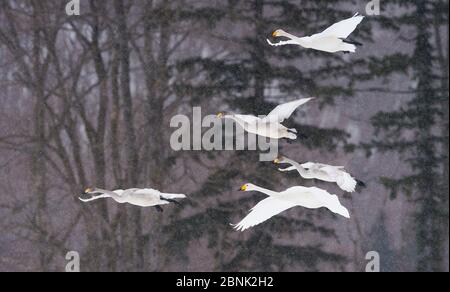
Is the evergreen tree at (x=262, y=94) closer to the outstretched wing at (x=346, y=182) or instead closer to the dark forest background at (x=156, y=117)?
the dark forest background at (x=156, y=117)

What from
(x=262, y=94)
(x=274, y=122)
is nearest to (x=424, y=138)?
(x=262, y=94)

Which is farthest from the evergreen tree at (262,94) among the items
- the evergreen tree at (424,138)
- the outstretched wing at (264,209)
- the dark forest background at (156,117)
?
the outstretched wing at (264,209)

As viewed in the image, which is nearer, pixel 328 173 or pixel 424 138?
pixel 328 173

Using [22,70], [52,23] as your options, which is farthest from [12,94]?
[52,23]

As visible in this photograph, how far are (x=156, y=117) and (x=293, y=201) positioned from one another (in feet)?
4.01

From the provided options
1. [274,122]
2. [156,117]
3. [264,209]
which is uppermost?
[156,117]

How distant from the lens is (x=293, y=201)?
1.72m

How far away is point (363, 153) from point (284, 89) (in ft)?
1.44

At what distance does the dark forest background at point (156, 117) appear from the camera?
281cm

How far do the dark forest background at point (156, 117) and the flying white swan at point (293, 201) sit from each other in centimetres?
102

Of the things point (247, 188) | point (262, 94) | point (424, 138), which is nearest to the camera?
point (247, 188)

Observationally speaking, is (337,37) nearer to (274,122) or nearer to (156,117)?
(274,122)

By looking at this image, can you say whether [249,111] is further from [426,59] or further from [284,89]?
[426,59]

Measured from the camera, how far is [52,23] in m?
2.83
